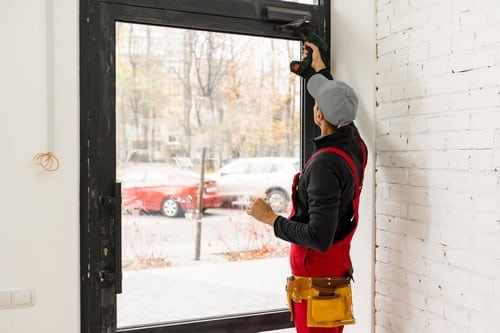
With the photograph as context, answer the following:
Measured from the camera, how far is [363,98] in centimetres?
224

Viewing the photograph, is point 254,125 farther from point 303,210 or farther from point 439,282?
point 439,282

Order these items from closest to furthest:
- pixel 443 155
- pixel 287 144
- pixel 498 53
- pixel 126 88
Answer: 1. pixel 498 53
2. pixel 443 155
3. pixel 126 88
4. pixel 287 144

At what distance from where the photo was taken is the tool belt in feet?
6.04

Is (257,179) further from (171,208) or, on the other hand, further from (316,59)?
(316,59)

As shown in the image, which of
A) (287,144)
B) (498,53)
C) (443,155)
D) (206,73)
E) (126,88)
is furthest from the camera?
(287,144)

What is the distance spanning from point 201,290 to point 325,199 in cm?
83

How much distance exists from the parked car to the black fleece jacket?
0.40 metres
